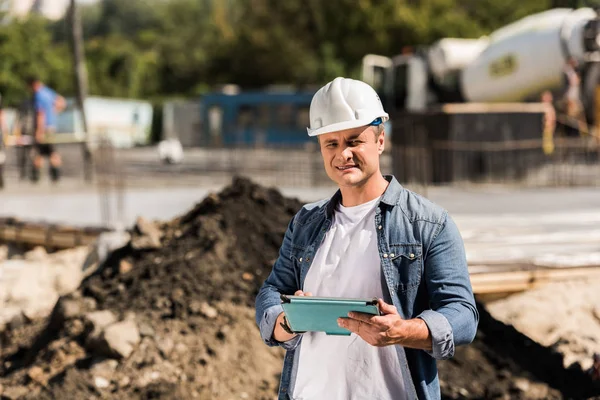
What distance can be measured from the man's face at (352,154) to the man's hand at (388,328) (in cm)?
46

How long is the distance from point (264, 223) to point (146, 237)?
1051mm

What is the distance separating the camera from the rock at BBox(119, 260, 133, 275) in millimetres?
7668

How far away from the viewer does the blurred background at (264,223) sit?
6.46 meters

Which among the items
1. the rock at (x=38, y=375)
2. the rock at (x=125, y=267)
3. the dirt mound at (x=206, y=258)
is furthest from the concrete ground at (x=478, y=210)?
the rock at (x=38, y=375)

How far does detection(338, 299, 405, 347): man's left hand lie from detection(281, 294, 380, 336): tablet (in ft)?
0.06

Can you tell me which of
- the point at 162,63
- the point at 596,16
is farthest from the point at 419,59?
the point at 162,63

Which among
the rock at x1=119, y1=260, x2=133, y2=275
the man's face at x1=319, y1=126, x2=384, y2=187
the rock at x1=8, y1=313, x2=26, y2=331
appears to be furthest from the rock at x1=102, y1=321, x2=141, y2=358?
the man's face at x1=319, y1=126, x2=384, y2=187

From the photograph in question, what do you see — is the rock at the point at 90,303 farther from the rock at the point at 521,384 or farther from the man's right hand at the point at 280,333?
the man's right hand at the point at 280,333

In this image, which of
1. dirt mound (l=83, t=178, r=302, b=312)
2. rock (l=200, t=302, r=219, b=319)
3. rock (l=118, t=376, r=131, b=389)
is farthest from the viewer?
dirt mound (l=83, t=178, r=302, b=312)

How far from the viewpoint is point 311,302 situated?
2.79 m

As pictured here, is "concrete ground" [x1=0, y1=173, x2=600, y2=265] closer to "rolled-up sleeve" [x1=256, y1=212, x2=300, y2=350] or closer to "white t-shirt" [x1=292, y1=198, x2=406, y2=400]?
"rolled-up sleeve" [x1=256, y1=212, x2=300, y2=350]

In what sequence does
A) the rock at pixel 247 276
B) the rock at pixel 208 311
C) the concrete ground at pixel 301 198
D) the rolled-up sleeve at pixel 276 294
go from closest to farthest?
the rolled-up sleeve at pixel 276 294 → the rock at pixel 208 311 → the rock at pixel 247 276 → the concrete ground at pixel 301 198

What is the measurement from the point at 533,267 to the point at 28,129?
12.2 m

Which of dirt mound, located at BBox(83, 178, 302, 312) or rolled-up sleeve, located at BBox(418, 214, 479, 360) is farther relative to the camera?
dirt mound, located at BBox(83, 178, 302, 312)
